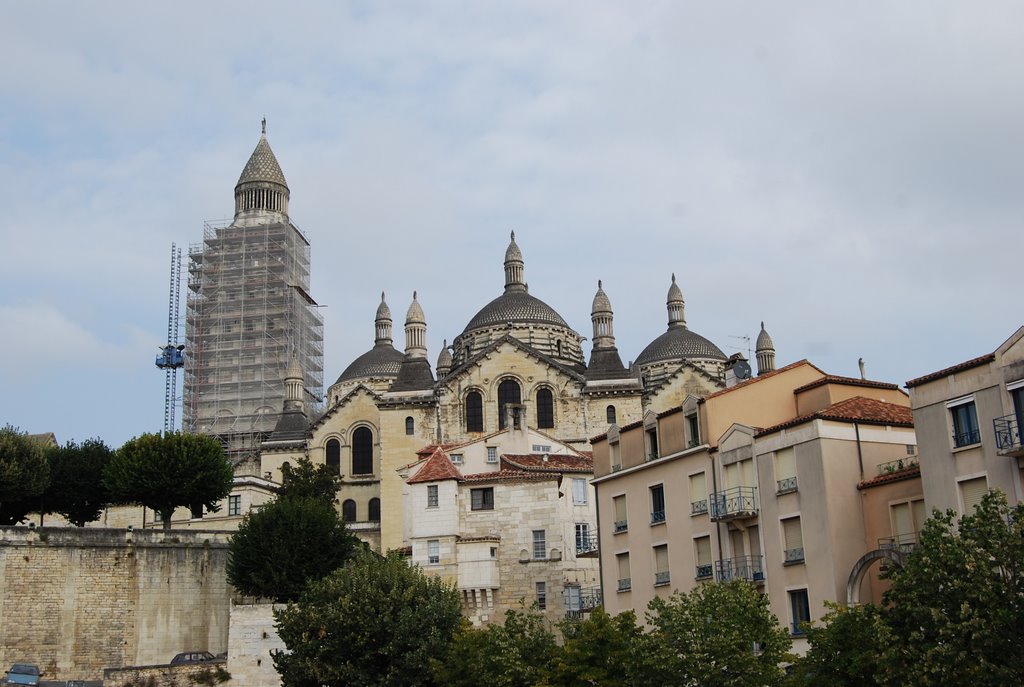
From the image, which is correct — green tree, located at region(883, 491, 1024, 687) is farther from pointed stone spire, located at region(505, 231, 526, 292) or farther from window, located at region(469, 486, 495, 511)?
pointed stone spire, located at region(505, 231, 526, 292)

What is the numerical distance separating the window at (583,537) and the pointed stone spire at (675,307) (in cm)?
4357

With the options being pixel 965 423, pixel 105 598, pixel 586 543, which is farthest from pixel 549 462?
pixel 965 423

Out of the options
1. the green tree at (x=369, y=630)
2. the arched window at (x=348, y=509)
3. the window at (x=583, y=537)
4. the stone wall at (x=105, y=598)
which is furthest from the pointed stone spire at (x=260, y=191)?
the green tree at (x=369, y=630)

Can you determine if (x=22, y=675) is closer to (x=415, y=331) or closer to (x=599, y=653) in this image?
(x=599, y=653)

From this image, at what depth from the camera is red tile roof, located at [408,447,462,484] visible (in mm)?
50500

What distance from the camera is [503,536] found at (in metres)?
50.2

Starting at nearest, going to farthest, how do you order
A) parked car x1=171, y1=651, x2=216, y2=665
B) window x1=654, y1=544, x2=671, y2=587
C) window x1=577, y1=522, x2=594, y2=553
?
1. window x1=654, y1=544, x2=671, y2=587
2. parked car x1=171, y1=651, x2=216, y2=665
3. window x1=577, y1=522, x2=594, y2=553

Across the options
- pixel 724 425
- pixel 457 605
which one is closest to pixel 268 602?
pixel 457 605

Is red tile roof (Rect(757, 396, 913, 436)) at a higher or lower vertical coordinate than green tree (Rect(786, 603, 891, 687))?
higher

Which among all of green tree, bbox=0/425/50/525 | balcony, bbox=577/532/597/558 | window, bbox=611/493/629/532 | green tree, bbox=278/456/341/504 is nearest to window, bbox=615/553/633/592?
window, bbox=611/493/629/532

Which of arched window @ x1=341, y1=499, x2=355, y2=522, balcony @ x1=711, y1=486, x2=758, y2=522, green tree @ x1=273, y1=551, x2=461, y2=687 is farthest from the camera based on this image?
arched window @ x1=341, y1=499, x2=355, y2=522

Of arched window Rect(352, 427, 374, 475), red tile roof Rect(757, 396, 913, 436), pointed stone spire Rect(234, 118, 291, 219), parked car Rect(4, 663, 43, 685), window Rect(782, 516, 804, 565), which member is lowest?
parked car Rect(4, 663, 43, 685)

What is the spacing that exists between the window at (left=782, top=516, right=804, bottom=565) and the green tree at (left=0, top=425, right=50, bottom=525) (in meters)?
38.5

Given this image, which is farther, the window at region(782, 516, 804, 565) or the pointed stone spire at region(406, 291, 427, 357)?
the pointed stone spire at region(406, 291, 427, 357)
